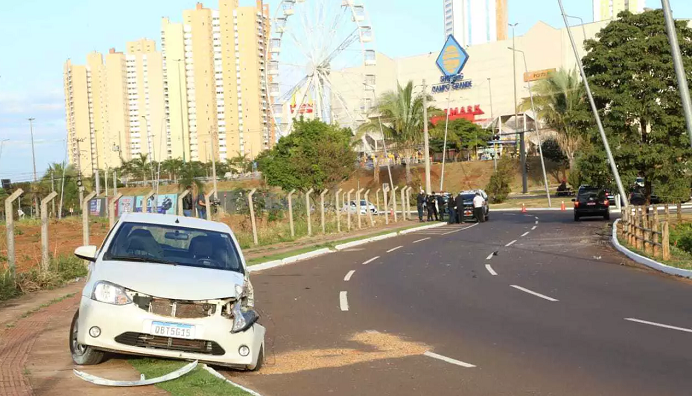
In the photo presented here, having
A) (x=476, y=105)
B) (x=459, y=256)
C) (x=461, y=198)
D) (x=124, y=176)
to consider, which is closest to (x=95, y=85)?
(x=124, y=176)

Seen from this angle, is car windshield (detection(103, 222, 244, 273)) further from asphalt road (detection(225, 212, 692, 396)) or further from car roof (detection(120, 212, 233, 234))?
asphalt road (detection(225, 212, 692, 396))

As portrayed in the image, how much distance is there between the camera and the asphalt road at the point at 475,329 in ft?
27.6

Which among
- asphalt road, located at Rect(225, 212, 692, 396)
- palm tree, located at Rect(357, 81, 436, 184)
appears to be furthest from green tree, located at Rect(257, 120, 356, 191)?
asphalt road, located at Rect(225, 212, 692, 396)

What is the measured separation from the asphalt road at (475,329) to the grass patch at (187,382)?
517 mm

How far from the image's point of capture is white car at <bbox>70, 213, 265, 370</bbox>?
8.23 m

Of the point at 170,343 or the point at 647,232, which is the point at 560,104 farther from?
the point at 170,343

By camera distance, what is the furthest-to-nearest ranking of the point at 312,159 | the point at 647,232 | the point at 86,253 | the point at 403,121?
the point at 403,121 < the point at 312,159 < the point at 647,232 < the point at 86,253

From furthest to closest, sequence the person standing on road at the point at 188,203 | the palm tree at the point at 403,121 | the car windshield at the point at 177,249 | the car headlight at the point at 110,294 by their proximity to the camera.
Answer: the palm tree at the point at 403,121
the person standing on road at the point at 188,203
the car windshield at the point at 177,249
the car headlight at the point at 110,294

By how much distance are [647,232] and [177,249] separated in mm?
18398

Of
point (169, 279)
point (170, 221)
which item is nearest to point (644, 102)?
point (170, 221)

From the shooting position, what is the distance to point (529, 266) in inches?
872

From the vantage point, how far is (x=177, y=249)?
10016mm

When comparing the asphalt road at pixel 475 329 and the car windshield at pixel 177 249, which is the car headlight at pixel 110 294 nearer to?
the car windshield at pixel 177 249

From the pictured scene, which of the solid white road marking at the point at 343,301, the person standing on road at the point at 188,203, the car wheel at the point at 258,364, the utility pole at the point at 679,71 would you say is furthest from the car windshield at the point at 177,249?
the person standing on road at the point at 188,203
